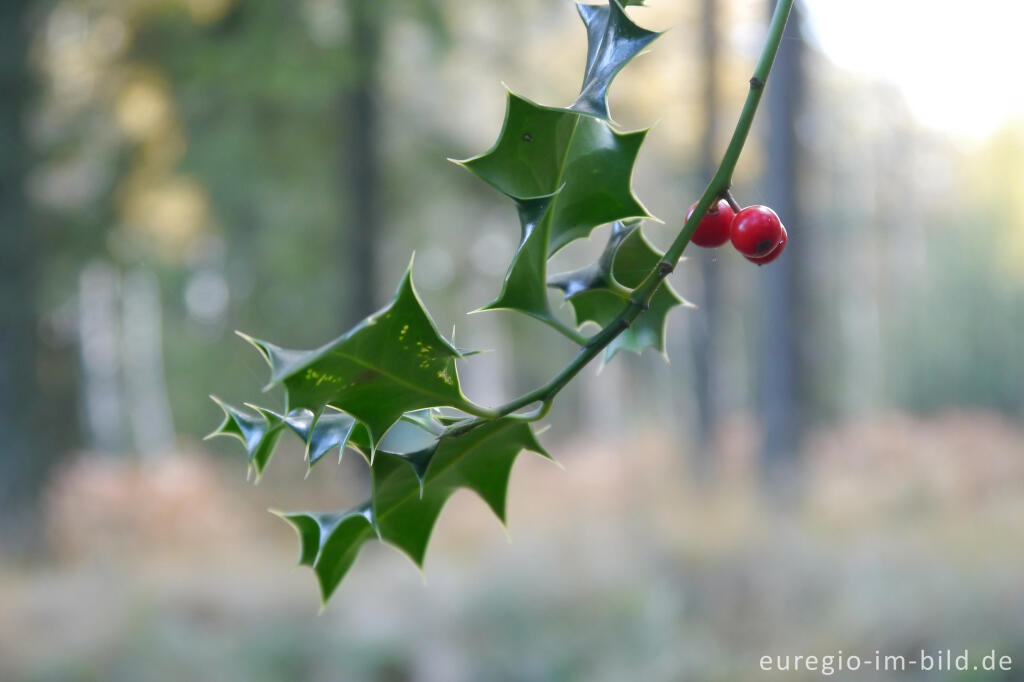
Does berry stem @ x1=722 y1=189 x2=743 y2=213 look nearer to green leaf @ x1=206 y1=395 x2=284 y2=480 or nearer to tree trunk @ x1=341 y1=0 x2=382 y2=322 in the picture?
green leaf @ x1=206 y1=395 x2=284 y2=480

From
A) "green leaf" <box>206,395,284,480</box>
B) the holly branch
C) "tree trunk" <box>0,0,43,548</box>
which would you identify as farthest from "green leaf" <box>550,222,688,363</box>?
"tree trunk" <box>0,0,43,548</box>

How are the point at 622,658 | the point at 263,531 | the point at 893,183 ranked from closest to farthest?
the point at 622,658 → the point at 263,531 → the point at 893,183

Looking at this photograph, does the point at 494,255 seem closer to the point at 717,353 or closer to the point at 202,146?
the point at 717,353

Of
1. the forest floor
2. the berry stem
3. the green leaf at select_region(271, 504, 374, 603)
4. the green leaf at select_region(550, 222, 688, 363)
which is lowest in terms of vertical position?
the forest floor

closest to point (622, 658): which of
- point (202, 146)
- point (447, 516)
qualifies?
point (447, 516)

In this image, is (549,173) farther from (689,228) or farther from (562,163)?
(689,228)

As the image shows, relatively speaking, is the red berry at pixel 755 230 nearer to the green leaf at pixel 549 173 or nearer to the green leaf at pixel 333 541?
the green leaf at pixel 549 173

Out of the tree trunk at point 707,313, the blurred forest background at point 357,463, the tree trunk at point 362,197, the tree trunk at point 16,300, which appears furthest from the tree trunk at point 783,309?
the tree trunk at point 16,300

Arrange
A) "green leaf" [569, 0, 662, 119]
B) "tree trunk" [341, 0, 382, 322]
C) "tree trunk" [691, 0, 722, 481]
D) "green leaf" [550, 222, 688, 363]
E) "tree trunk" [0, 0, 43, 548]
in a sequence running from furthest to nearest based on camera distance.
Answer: "tree trunk" [691, 0, 722, 481], "tree trunk" [341, 0, 382, 322], "tree trunk" [0, 0, 43, 548], "green leaf" [550, 222, 688, 363], "green leaf" [569, 0, 662, 119]
